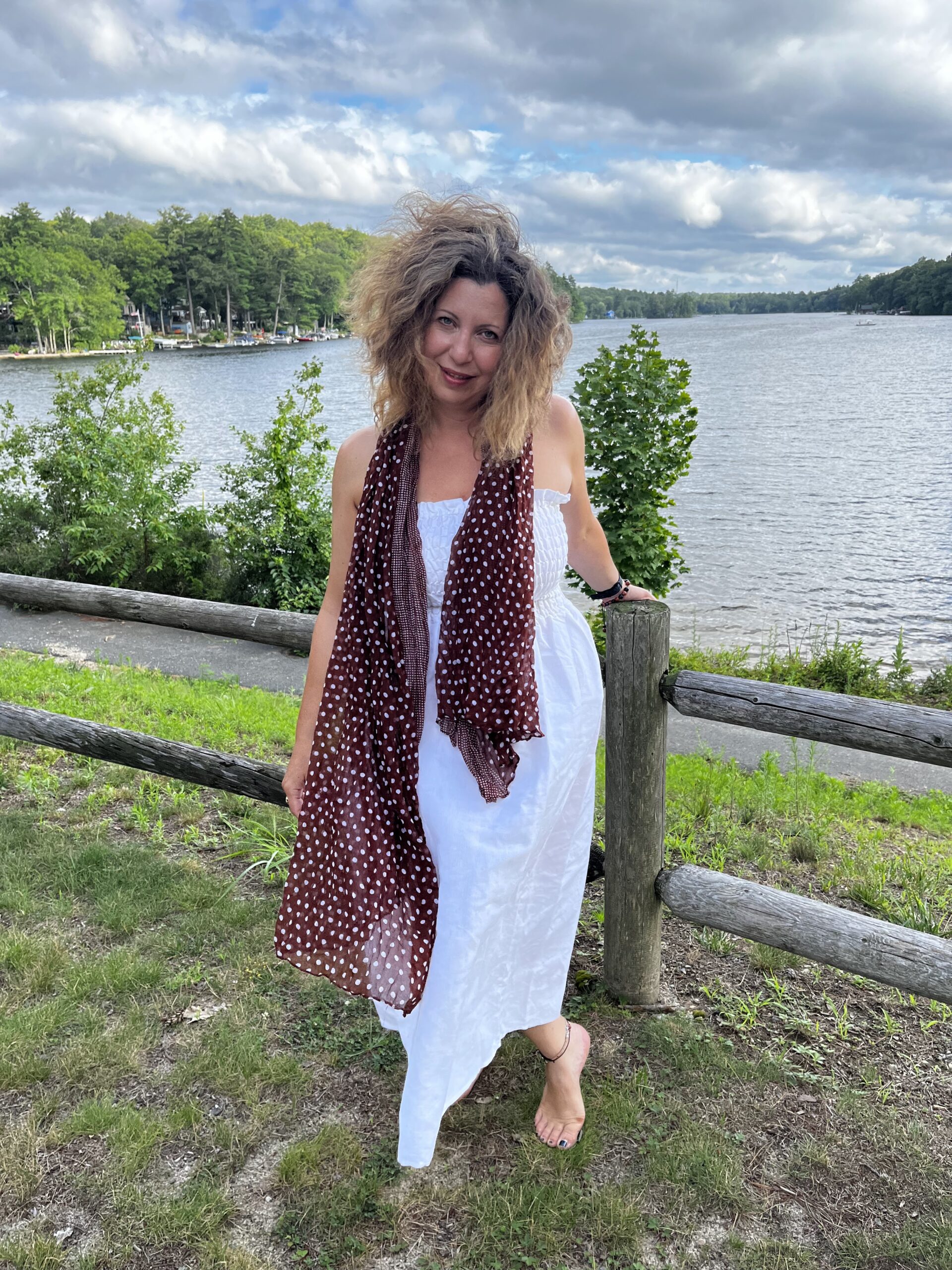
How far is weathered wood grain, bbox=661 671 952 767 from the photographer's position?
7.29 feet

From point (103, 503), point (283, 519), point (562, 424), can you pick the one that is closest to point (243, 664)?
point (283, 519)

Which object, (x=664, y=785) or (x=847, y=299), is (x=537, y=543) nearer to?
(x=664, y=785)

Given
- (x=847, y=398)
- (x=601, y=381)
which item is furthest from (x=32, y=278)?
(x=601, y=381)

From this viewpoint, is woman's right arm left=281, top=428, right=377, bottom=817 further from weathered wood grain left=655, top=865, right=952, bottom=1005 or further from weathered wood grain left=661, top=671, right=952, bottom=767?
weathered wood grain left=655, top=865, right=952, bottom=1005

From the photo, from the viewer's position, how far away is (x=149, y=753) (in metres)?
3.15

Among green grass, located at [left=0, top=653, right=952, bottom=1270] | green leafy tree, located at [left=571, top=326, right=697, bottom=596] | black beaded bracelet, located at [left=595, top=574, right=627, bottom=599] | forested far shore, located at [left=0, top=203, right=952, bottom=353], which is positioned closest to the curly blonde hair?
black beaded bracelet, located at [left=595, top=574, right=627, bottom=599]

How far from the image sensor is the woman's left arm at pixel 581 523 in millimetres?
2287

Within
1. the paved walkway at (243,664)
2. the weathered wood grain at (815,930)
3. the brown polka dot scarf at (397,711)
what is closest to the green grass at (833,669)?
the paved walkway at (243,664)

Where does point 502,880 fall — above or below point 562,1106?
above

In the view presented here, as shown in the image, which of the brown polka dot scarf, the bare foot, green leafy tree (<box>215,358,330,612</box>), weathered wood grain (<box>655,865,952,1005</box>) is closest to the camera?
the brown polka dot scarf

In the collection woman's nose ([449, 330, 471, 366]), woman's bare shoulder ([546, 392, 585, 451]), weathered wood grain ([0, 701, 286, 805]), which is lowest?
weathered wood grain ([0, 701, 286, 805])

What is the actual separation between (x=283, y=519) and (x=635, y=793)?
655 cm

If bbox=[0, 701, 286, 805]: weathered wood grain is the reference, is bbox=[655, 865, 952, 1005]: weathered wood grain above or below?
below

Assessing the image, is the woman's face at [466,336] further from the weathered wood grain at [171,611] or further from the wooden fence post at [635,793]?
the weathered wood grain at [171,611]
